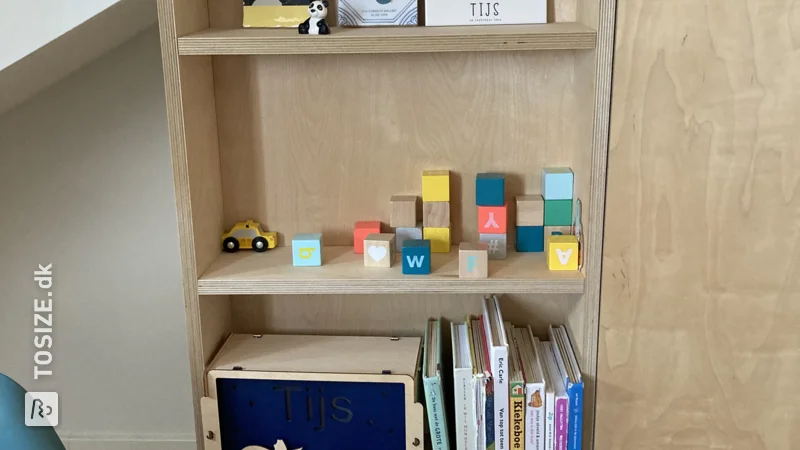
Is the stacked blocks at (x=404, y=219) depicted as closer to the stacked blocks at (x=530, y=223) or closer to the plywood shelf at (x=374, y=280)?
the plywood shelf at (x=374, y=280)

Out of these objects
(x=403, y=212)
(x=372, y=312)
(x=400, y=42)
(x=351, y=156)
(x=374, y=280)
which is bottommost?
(x=372, y=312)

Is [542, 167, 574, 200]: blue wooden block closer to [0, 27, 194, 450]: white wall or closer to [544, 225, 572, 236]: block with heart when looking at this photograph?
[544, 225, 572, 236]: block with heart

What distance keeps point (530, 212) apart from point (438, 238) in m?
0.18

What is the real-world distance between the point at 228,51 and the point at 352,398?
25.5 inches

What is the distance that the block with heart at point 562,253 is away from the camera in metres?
1.26

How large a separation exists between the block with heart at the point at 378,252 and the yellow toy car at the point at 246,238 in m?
0.22

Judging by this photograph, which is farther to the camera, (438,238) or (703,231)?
(438,238)

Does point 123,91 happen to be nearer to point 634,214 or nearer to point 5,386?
point 5,386

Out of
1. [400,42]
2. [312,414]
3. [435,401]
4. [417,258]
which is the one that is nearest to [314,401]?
[312,414]

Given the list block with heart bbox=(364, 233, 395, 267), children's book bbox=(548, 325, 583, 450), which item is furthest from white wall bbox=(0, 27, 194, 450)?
children's book bbox=(548, 325, 583, 450)

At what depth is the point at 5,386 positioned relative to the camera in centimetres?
91

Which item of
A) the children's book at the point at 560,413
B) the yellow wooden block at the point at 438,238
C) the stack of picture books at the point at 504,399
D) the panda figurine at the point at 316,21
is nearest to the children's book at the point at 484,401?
the stack of picture books at the point at 504,399

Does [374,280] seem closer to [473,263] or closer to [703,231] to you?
[473,263]

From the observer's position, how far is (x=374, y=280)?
126 cm
